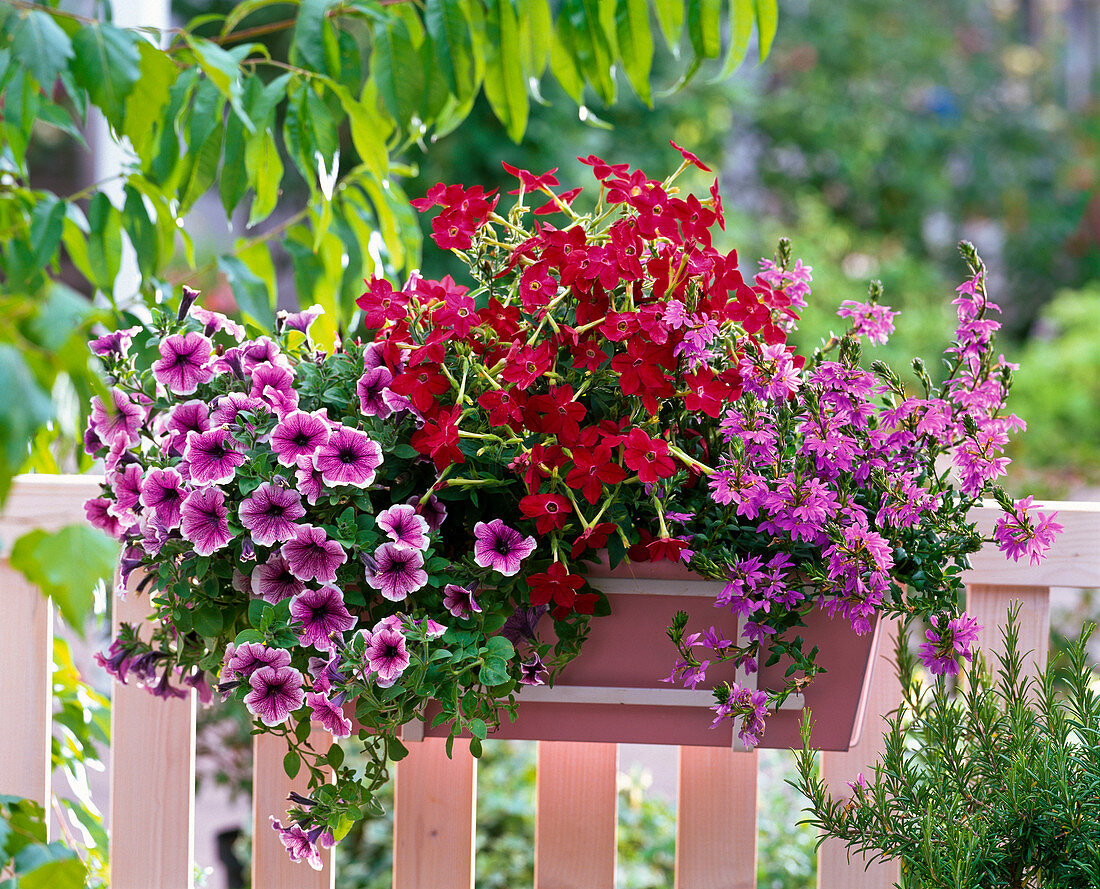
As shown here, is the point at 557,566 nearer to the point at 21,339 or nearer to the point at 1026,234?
the point at 21,339

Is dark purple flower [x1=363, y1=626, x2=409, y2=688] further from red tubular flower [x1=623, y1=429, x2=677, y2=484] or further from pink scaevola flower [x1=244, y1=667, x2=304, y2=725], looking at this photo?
red tubular flower [x1=623, y1=429, x2=677, y2=484]

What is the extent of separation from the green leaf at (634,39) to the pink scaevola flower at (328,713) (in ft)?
2.41

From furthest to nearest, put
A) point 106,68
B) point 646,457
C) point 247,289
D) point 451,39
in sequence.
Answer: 1. point 247,289
2. point 451,39
3. point 106,68
4. point 646,457

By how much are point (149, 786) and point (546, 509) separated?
2.20 feet

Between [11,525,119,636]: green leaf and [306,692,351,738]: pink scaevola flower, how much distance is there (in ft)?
1.23

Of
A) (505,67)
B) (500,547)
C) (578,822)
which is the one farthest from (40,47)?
(578,822)

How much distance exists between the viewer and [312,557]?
0.85 metres

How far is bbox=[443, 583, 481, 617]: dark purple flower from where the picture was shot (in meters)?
0.87

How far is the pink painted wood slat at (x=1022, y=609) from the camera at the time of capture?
1.11m

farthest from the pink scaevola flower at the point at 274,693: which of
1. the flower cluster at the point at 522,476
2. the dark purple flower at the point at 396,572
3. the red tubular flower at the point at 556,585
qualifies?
the red tubular flower at the point at 556,585

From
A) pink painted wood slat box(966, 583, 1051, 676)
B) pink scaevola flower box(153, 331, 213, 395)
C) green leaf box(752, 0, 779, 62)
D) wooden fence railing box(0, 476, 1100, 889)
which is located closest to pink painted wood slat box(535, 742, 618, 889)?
wooden fence railing box(0, 476, 1100, 889)

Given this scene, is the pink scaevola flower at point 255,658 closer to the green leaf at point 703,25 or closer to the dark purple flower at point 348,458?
the dark purple flower at point 348,458

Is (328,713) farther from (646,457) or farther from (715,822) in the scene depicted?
(715,822)

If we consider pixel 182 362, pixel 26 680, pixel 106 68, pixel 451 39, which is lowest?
pixel 26 680
